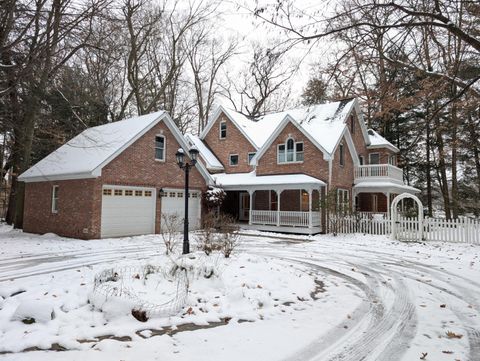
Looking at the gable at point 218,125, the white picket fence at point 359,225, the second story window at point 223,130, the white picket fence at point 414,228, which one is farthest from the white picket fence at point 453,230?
the second story window at point 223,130

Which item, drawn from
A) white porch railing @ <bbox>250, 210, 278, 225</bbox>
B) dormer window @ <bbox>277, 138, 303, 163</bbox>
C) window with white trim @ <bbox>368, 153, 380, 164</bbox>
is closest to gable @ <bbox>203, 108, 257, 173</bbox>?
dormer window @ <bbox>277, 138, 303, 163</bbox>

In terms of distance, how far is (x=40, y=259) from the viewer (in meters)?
9.91

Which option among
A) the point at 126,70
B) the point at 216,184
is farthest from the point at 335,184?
the point at 126,70

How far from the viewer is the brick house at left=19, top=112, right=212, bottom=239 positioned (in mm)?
14859

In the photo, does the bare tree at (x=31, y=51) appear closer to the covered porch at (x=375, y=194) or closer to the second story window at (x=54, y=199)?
the second story window at (x=54, y=199)

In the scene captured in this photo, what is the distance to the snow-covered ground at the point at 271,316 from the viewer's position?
4020 millimetres

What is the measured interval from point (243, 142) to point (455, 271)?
1776 cm

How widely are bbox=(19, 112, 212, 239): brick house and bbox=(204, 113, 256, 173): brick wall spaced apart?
6.21 meters

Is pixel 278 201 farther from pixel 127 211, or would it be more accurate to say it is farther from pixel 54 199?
pixel 54 199

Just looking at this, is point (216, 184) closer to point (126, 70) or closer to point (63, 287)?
point (126, 70)

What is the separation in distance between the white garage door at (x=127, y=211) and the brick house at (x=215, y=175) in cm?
5

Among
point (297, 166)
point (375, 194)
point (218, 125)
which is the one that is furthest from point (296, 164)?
point (218, 125)

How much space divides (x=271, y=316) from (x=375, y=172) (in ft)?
63.0

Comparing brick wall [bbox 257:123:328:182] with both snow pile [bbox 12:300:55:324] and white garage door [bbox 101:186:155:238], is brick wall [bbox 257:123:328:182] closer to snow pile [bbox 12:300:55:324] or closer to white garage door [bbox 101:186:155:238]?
white garage door [bbox 101:186:155:238]
